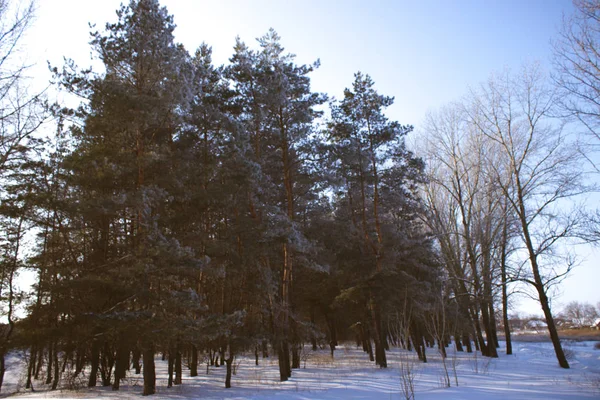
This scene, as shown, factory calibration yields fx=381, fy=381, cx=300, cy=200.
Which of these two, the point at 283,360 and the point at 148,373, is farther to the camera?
the point at 283,360

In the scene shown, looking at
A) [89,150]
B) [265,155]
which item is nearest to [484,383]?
[265,155]

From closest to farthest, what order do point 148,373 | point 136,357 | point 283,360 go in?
1. point 148,373
2. point 283,360
3. point 136,357

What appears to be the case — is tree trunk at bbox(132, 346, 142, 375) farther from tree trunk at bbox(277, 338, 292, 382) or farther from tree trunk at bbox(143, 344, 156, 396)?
tree trunk at bbox(277, 338, 292, 382)

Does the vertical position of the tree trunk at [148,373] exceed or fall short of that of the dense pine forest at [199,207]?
it falls short

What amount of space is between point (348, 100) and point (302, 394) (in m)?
13.5

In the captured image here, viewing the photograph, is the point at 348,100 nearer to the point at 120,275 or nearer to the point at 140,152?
the point at 140,152

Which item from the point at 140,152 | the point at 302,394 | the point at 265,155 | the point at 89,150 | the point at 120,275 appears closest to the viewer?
the point at 120,275

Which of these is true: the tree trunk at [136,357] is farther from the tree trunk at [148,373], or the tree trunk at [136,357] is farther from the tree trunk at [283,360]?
the tree trunk at [283,360]

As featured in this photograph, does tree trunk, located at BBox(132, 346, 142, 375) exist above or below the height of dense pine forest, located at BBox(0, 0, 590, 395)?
below

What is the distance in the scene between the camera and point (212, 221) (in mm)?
16422

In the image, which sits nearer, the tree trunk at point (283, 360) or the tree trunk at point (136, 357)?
the tree trunk at point (136, 357)

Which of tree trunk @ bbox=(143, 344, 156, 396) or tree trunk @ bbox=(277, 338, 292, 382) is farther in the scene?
tree trunk @ bbox=(277, 338, 292, 382)

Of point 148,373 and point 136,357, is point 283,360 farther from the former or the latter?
point 136,357

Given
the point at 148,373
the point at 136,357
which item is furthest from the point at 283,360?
the point at 136,357
